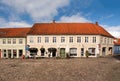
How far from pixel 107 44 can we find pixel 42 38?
17401 mm

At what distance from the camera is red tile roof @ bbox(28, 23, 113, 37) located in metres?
38.9

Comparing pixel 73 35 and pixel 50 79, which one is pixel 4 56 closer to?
pixel 73 35

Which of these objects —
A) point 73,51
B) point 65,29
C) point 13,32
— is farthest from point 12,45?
point 73,51

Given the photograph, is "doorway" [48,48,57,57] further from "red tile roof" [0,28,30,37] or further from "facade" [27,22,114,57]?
"red tile roof" [0,28,30,37]

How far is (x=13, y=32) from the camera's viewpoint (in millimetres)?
42250

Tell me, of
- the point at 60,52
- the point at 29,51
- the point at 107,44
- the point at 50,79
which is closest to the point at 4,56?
the point at 29,51

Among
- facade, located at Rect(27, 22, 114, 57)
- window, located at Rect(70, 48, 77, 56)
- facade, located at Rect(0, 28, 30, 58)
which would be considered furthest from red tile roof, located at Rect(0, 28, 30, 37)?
window, located at Rect(70, 48, 77, 56)

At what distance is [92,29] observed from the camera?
40656 millimetres

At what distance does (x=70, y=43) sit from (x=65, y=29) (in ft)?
14.3

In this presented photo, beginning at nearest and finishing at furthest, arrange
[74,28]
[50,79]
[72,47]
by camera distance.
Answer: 1. [50,79]
2. [72,47]
3. [74,28]

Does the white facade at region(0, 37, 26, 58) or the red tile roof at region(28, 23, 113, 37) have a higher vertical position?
the red tile roof at region(28, 23, 113, 37)

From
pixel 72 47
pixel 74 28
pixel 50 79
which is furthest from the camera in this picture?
pixel 74 28

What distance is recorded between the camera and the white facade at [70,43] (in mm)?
38438

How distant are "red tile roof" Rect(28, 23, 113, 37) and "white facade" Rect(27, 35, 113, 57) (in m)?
0.74
